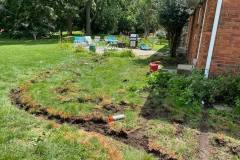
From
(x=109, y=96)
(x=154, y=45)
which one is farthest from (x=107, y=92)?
(x=154, y=45)

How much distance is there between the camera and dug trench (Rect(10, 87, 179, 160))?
14.8ft

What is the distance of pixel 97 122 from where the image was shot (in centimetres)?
554

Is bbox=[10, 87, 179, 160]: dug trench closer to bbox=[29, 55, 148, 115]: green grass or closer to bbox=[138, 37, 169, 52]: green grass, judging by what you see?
bbox=[29, 55, 148, 115]: green grass

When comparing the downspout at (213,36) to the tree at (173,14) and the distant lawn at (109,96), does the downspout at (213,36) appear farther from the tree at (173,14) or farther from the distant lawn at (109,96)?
the tree at (173,14)

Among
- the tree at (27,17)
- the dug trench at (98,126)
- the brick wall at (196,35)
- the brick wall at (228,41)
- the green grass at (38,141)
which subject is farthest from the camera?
the tree at (27,17)

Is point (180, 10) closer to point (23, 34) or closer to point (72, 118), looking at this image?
point (72, 118)

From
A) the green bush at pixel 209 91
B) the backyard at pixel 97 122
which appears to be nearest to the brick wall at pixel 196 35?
the backyard at pixel 97 122

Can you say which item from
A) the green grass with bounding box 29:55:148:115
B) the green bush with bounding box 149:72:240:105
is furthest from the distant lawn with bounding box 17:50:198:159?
the green bush with bounding box 149:72:240:105

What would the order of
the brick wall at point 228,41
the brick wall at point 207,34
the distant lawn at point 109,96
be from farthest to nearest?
the brick wall at point 207,34
the brick wall at point 228,41
the distant lawn at point 109,96

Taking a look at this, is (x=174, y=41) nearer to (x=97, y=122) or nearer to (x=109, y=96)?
(x=109, y=96)

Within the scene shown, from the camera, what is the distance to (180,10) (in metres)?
13.1

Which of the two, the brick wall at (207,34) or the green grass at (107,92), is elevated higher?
the brick wall at (207,34)

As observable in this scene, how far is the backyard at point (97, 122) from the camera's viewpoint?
436 cm

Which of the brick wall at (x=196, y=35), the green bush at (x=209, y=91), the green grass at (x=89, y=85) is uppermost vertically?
the brick wall at (x=196, y=35)
